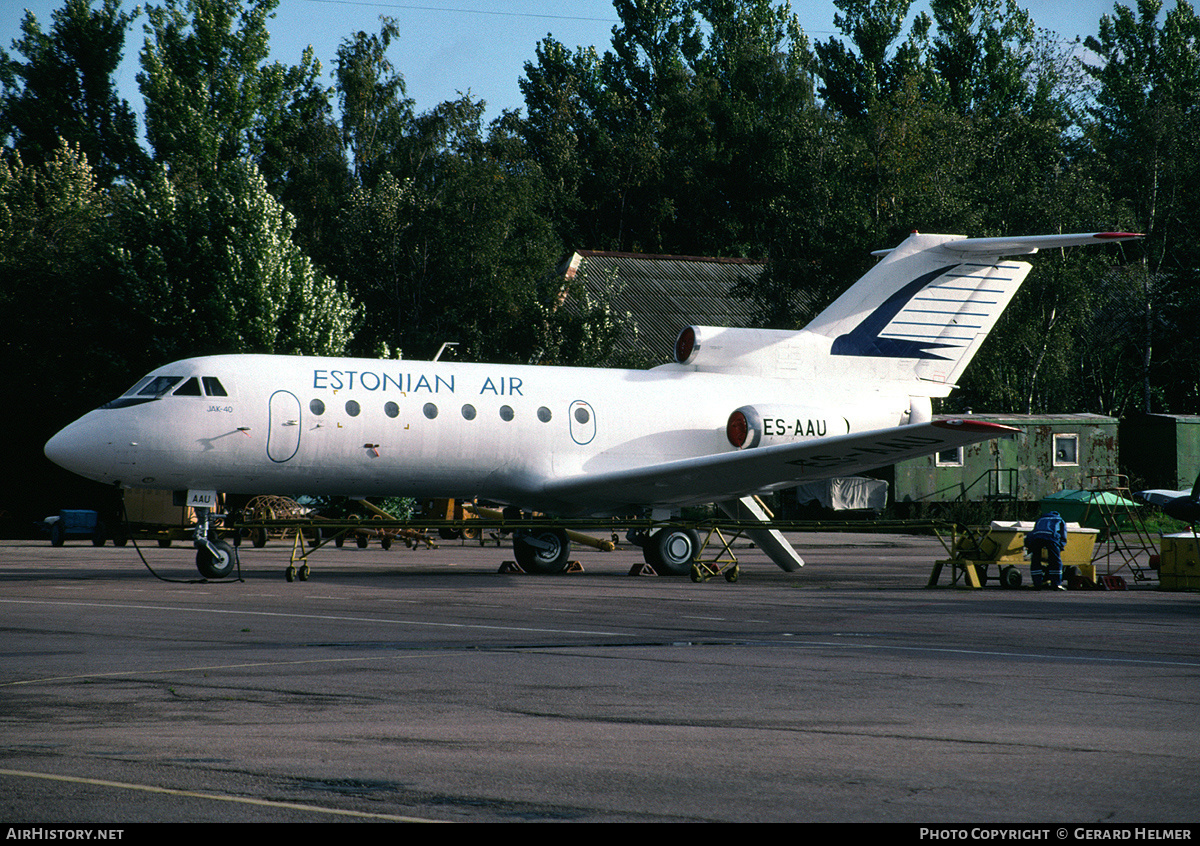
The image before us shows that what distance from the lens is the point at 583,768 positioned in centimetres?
642

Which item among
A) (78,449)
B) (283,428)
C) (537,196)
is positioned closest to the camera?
(78,449)

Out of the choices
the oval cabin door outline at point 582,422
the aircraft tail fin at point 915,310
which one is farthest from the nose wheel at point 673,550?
the aircraft tail fin at point 915,310

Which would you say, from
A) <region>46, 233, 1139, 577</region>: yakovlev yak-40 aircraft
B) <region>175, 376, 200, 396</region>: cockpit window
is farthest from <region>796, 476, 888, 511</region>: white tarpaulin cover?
<region>175, 376, 200, 396</region>: cockpit window

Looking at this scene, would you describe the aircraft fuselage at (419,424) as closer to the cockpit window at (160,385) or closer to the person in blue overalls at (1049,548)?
the cockpit window at (160,385)

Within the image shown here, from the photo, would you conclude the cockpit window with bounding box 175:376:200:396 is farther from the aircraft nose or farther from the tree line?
the tree line

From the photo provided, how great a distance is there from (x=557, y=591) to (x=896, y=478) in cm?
2317

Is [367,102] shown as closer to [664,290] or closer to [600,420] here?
[664,290]

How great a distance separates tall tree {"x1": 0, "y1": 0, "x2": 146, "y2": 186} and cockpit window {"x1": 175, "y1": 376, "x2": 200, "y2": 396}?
4246cm

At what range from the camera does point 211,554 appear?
1945 cm

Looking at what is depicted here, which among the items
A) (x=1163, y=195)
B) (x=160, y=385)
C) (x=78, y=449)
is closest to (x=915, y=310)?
(x=160, y=385)

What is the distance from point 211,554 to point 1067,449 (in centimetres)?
3010

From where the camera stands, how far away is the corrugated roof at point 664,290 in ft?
180

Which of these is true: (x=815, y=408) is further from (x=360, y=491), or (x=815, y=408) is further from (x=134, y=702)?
(x=134, y=702)

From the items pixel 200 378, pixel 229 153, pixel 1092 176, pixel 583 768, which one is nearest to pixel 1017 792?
pixel 583 768
